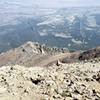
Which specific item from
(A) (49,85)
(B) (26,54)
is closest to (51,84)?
(A) (49,85)

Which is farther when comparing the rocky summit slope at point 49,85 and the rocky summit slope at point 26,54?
the rocky summit slope at point 26,54

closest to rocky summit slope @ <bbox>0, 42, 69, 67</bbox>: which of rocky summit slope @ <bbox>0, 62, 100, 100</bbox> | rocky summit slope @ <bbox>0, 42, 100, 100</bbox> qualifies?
rocky summit slope @ <bbox>0, 42, 100, 100</bbox>

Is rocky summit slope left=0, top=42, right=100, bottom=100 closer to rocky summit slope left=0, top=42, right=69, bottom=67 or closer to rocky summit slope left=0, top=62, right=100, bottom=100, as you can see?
rocky summit slope left=0, top=62, right=100, bottom=100

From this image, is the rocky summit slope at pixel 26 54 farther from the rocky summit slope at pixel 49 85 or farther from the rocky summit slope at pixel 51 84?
the rocky summit slope at pixel 49 85

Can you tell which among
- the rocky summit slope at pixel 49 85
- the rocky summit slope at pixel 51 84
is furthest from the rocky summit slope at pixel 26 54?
the rocky summit slope at pixel 49 85

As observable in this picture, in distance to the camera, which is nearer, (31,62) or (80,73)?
(80,73)

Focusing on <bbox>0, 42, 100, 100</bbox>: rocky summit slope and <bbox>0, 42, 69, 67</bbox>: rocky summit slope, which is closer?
<bbox>0, 42, 100, 100</bbox>: rocky summit slope

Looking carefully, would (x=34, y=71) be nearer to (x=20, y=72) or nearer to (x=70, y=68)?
(x=20, y=72)

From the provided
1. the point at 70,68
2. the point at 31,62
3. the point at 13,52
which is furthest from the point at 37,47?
the point at 70,68
